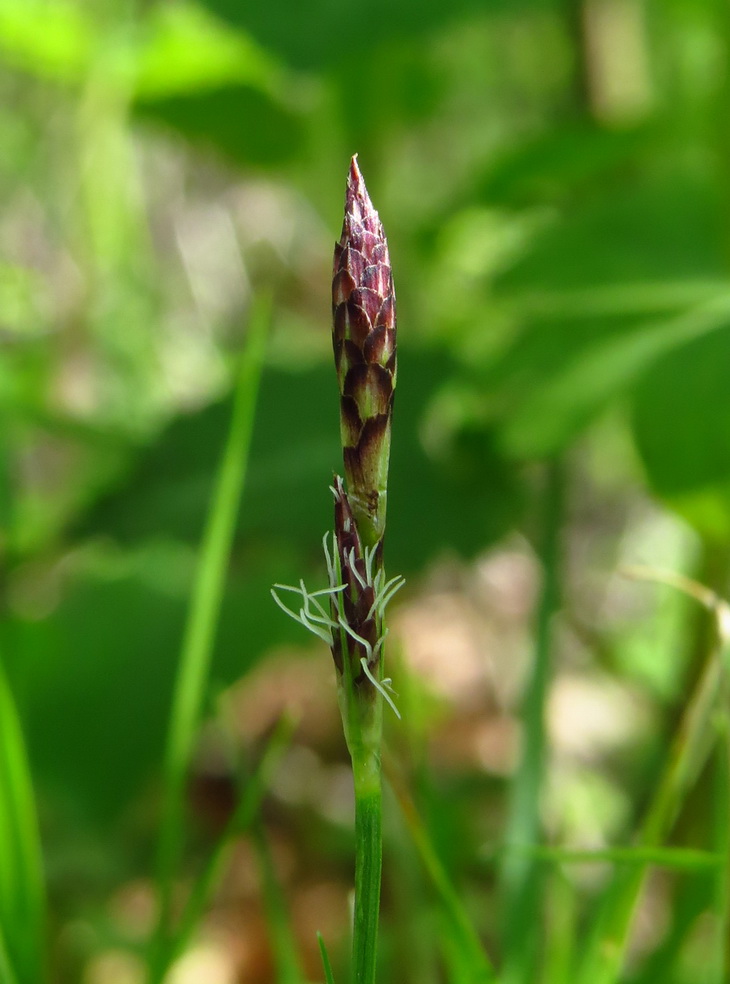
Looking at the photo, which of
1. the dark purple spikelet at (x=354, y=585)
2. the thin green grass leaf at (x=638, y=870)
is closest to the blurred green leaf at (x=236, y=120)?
the thin green grass leaf at (x=638, y=870)

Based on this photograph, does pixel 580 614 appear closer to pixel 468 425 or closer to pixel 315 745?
pixel 315 745

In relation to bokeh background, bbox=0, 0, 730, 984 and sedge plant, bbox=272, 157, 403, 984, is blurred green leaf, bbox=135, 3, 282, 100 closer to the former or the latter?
bokeh background, bbox=0, 0, 730, 984

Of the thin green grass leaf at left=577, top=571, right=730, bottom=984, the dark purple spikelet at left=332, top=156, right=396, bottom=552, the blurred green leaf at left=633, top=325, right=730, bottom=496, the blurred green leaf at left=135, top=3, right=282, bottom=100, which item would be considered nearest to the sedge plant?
the dark purple spikelet at left=332, top=156, right=396, bottom=552

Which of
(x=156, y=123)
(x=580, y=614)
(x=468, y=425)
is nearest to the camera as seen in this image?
(x=468, y=425)

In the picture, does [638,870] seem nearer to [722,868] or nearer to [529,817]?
[722,868]

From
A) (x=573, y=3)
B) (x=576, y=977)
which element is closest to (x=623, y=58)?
(x=573, y=3)

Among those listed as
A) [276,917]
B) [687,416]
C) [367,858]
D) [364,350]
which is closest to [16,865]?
[276,917]

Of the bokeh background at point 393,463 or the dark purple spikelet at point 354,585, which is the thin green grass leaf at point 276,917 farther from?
the dark purple spikelet at point 354,585
